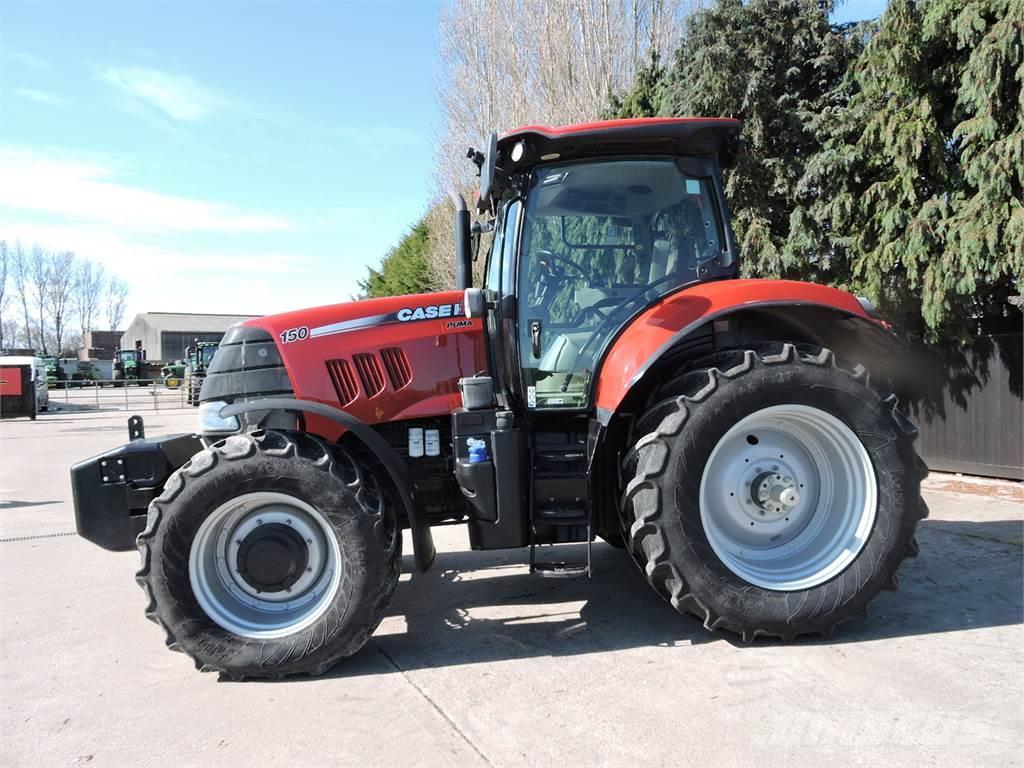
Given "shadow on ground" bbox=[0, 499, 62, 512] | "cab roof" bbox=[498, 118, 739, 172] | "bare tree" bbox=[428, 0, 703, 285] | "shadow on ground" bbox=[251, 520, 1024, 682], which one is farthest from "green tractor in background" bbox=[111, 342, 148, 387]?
"cab roof" bbox=[498, 118, 739, 172]

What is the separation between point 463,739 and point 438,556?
2.82m

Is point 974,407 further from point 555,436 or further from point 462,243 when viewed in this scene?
point 462,243

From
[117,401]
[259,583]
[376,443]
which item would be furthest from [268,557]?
[117,401]

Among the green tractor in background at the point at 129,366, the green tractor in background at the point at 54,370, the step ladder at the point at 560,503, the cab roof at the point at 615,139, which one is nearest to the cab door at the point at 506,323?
the cab roof at the point at 615,139

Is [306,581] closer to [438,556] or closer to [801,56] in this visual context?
[438,556]

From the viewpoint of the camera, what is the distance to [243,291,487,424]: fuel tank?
382cm

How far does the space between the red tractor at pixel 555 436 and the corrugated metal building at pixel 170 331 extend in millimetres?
72001

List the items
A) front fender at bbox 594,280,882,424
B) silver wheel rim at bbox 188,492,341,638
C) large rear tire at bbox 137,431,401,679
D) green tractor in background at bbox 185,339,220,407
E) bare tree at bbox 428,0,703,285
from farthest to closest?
green tractor in background at bbox 185,339,220,407 < bare tree at bbox 428,0,703,285 < front fender at bbox 594,280,882,424 < silver wheel rim at bbox 188,492,341,638 < large rear tire at bbox 137,431,401,679

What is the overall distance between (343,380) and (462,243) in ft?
3.10

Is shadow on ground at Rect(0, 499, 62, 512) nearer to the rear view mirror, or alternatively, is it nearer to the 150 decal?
the 150 decal

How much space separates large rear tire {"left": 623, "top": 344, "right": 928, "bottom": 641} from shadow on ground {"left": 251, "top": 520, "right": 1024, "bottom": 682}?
0.94 feet

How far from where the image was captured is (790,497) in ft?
12.3

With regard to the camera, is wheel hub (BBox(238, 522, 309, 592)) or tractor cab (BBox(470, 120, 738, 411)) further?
tractor cab (BBox(470, 120, 738, 411))

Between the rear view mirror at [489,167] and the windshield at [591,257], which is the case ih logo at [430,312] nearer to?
the windshield at [591,257]
